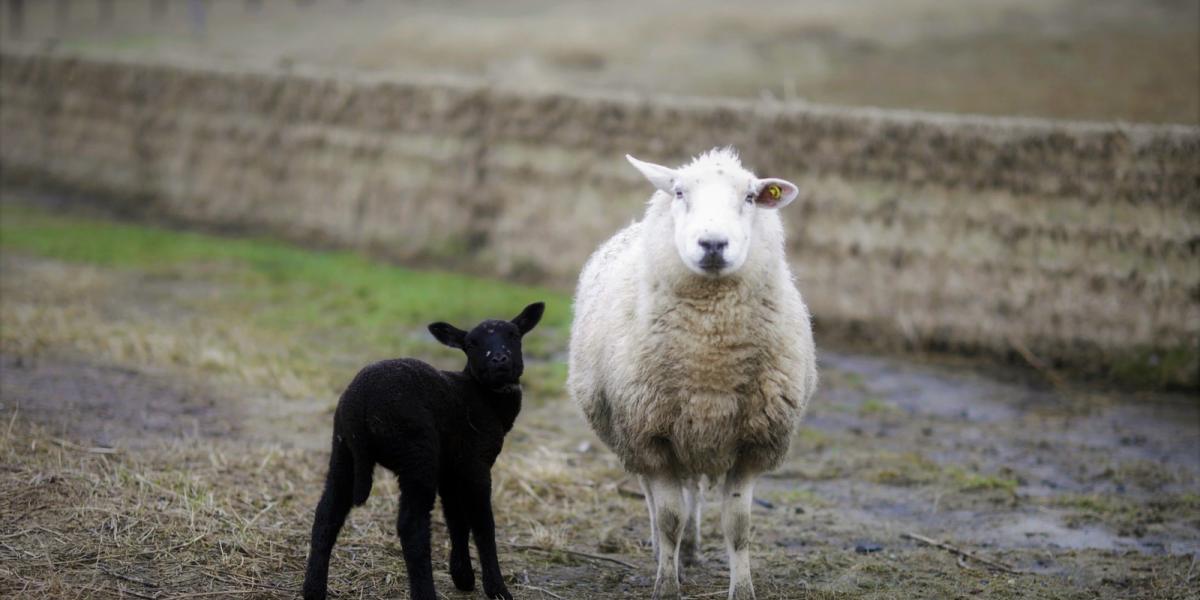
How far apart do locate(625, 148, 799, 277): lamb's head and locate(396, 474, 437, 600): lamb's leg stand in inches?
61.0

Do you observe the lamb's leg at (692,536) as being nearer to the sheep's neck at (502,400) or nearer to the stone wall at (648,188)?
the sheep's neck at (502,400)

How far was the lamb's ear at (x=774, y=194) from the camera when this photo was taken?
6.08 meters

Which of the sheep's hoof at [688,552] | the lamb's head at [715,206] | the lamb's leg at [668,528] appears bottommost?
the sheep's hoof at [688,552]

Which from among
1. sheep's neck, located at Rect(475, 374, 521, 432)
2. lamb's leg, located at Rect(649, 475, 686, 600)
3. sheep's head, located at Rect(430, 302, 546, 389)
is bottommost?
lamb's leg, located at Rect(649, 475, 686, 600)

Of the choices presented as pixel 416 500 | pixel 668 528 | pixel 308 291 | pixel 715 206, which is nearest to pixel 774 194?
pixel 715 206

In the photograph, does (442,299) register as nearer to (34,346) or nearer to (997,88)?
(34,346)

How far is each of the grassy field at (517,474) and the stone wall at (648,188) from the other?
92cm

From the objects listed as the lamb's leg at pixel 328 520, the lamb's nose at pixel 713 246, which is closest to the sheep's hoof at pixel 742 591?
the lamb's nose at pixel 713 246

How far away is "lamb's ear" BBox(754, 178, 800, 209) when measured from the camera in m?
6.08

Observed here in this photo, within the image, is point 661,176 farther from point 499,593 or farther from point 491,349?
point 499,593

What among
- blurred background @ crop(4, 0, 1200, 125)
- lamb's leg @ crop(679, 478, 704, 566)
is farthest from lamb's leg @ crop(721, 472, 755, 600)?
blurred background @ crop(4, 0, 1200, 125)

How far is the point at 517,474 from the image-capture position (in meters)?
7.95

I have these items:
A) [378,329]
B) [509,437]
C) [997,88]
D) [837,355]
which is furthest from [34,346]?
[997,88]

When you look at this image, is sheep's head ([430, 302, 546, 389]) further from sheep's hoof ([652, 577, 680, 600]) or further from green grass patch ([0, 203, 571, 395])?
green grass patch ([0, 203, 571, 395])
